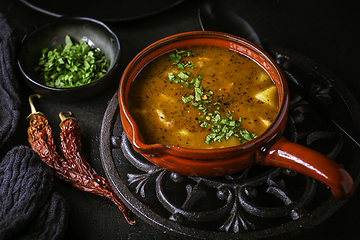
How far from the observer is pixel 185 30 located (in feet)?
7.79

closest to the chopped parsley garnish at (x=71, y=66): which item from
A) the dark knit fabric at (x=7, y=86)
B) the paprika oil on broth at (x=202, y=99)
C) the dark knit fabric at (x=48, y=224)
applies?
the dark knit fabric at (x=7, y=86)

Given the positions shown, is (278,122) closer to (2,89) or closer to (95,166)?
(95,166)

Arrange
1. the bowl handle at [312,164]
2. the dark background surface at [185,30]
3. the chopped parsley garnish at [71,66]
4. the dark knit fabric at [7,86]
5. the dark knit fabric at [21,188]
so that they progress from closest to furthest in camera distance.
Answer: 1. the bowl handle at [312,164]
2. the dark knit fabric at [21,188]
3. the dark background surface at [185,30]
4. the dark knit fabric at [7,86]
5. the chopped parsley garnish at [71,66]

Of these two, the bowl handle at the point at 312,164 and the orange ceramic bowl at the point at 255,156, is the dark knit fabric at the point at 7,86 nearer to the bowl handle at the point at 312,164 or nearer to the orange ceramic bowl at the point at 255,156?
the orange ceramic bowl at the point at 255,156

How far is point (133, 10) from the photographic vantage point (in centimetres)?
243

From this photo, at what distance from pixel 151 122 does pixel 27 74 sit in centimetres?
87

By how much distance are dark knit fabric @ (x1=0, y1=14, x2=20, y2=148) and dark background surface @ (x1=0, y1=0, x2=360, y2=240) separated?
89 mm

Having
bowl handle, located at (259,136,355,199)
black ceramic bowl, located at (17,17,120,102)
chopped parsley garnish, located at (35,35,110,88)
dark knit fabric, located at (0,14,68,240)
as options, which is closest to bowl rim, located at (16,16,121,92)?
black ceramic bowl, located at (17,17,120,102)

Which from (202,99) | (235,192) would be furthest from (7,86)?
(235,192)

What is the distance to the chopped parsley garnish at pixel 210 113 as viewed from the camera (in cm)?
146

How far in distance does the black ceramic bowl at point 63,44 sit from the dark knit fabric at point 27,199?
33 cm

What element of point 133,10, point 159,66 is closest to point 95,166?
point 159,66

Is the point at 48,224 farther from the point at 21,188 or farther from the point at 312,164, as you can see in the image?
the point at 312,164

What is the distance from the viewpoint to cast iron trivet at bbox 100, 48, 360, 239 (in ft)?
4.66
